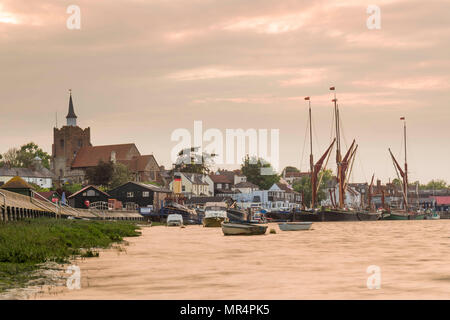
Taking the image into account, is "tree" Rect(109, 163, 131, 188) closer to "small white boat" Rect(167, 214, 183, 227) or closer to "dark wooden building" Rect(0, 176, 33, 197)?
"small white boat" Rect(167, 214, 183, 227)

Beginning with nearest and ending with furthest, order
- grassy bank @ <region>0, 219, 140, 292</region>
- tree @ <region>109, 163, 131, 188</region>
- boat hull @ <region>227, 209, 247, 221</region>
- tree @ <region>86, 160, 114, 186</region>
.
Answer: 1. grassy bank @ <region>0, 219, 140, 292</region>
2. boat hull @ <region>227, 209, 247, 221</region>
3. tree @ <region>109, 163, 131, 188</region>
4. tree @ <region>86, 160, 114, 186</region>

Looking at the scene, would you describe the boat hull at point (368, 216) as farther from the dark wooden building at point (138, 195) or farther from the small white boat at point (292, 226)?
the small white boat at point (292, 226)

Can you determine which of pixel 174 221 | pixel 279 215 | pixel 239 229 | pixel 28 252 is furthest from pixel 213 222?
pixel 28 252

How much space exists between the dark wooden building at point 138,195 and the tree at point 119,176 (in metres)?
29.7

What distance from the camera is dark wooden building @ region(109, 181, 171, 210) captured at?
145500 millimetres

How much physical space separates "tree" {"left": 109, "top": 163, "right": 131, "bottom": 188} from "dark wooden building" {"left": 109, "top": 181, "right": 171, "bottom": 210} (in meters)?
29.7

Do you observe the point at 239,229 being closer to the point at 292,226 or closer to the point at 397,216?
the point at 292,226

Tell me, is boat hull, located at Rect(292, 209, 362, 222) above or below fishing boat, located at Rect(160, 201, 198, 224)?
below

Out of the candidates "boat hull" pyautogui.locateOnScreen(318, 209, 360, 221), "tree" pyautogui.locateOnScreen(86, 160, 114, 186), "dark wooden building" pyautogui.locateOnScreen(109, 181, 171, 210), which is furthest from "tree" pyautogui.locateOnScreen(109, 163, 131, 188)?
"boat hull" pyautogui.locateOnScreen(318, 209, 360, 221)

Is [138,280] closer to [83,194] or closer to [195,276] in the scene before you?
[195,276]

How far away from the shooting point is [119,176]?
18000cm

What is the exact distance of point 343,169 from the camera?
14688cm
